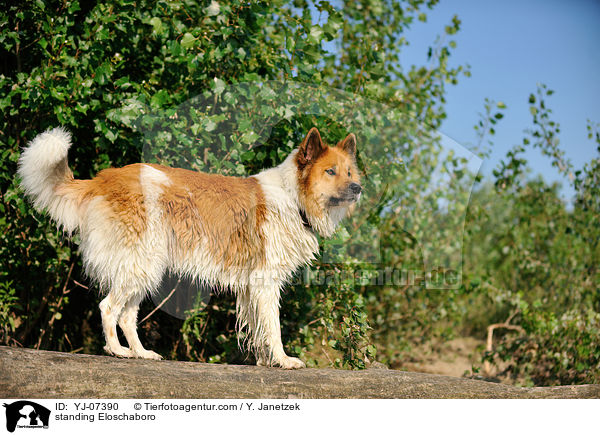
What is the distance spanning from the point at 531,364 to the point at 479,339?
2.53 meters

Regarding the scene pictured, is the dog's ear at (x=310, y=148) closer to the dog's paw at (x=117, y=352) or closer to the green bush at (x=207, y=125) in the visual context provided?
the green bush at (x=207, y=125)

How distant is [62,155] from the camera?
3.42 m

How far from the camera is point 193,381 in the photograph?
3385 mm

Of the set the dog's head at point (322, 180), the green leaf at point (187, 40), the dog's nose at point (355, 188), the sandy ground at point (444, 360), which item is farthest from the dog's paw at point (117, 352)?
the sandy ground at point (444, 360)

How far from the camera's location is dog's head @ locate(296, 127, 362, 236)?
364 cm

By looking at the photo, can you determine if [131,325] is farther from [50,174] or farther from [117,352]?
[50,174]

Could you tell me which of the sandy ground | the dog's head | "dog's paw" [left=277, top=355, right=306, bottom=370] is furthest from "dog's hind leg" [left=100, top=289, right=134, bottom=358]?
the sandy ground

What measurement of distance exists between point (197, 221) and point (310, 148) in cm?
96

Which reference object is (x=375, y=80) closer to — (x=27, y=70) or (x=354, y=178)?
(x=354, y=178)

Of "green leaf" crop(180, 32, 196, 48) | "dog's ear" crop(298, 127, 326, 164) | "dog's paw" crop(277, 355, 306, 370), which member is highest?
"green leaf" crop(180, 32, 196, 48)

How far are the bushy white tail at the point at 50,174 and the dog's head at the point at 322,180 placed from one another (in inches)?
63.7
